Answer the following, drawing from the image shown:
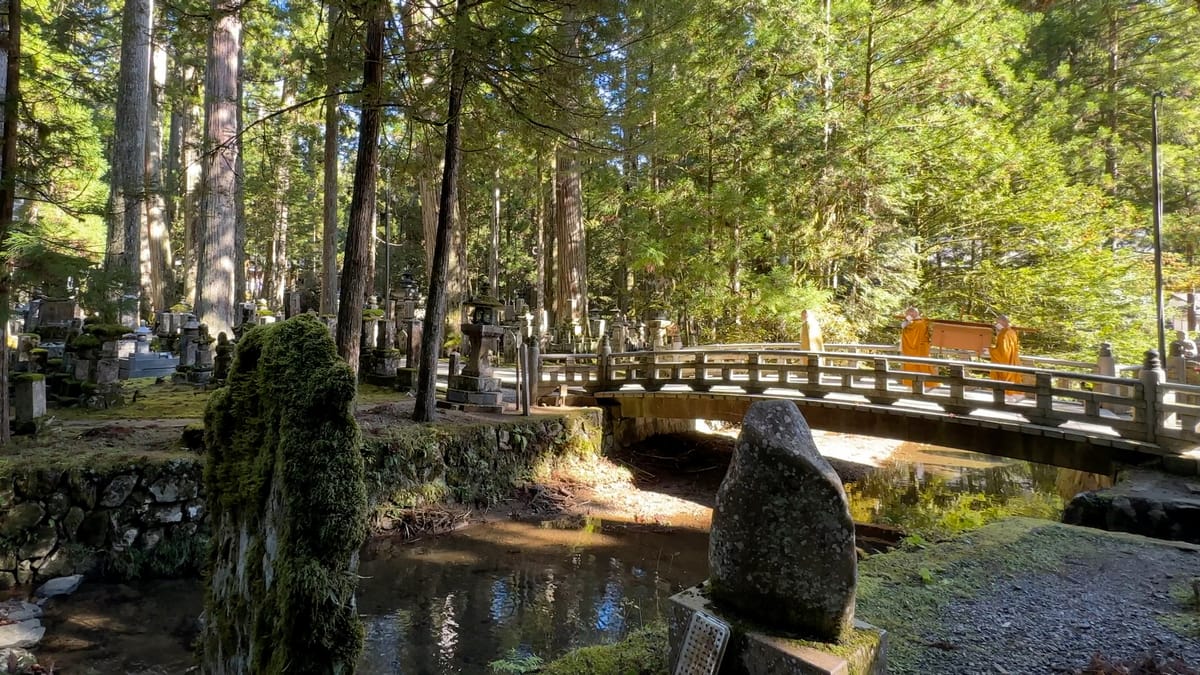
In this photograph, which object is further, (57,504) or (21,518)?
(57,504)

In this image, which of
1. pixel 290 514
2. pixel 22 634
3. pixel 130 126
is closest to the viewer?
pixel 290 514

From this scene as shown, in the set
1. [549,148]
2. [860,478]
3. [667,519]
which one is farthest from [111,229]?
[860,478]

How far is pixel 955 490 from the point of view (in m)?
10.4

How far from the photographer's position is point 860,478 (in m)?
11.0

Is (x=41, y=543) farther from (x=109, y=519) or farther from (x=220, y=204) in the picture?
(x=220, y=204)

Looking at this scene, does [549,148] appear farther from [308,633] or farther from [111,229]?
[111,229]

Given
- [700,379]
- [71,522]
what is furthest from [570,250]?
[71,522]

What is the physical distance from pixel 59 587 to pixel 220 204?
9.32 meters

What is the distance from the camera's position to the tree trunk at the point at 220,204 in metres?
11.9

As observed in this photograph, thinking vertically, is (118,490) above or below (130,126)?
below

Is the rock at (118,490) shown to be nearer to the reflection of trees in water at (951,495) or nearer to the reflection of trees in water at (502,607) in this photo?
the reflection of trees in water at (502,607)

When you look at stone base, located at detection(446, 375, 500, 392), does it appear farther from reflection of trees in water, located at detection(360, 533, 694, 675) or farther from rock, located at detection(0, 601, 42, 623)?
rock, located at detection(0, 601, 42, 623)

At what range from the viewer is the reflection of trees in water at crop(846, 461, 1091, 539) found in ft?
28.7

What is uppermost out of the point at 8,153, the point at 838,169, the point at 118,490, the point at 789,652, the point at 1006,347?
the point at 838,169
